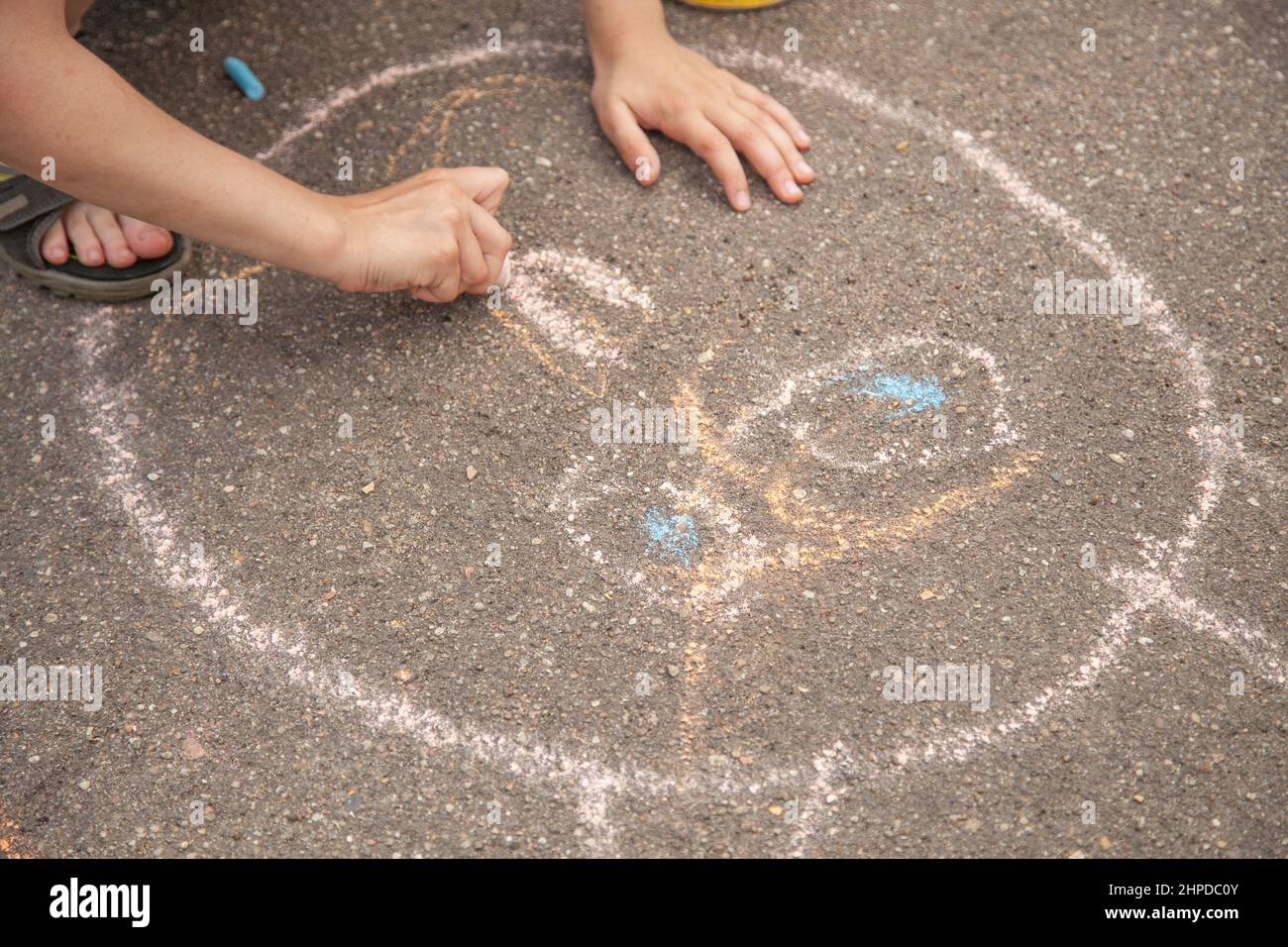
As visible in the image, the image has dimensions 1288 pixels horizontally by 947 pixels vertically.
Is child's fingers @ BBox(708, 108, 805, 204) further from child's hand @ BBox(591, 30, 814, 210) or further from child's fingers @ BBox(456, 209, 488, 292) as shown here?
child's fingers @ BBox(456, 209, 488, 292)

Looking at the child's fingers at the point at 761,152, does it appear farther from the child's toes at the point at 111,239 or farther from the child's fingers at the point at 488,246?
the child's toes at the point at 111,239

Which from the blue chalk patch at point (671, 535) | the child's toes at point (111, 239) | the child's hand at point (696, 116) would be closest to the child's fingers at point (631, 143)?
the child's hand at point (696, 116)

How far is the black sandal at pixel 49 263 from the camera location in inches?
87.2

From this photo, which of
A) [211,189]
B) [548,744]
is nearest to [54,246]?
[211,189]

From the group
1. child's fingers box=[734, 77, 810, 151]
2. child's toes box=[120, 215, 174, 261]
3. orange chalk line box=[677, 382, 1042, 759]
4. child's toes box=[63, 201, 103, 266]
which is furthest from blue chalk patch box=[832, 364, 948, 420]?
child's toes box=[63, 201, 103, 266]

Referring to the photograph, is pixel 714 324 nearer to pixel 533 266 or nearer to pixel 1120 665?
pixel 533 266

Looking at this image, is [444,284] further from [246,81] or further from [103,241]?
[246,81]

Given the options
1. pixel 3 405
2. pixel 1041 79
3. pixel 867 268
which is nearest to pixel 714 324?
pixel 867 268

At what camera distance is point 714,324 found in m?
2.17

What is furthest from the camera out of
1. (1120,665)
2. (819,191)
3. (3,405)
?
(819,191)

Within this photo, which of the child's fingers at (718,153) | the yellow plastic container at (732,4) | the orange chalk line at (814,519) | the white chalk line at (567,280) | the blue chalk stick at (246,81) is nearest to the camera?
the orange chalk line at (814,519)

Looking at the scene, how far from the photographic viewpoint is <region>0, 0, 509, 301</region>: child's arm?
167cm

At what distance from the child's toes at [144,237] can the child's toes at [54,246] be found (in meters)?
0.12
